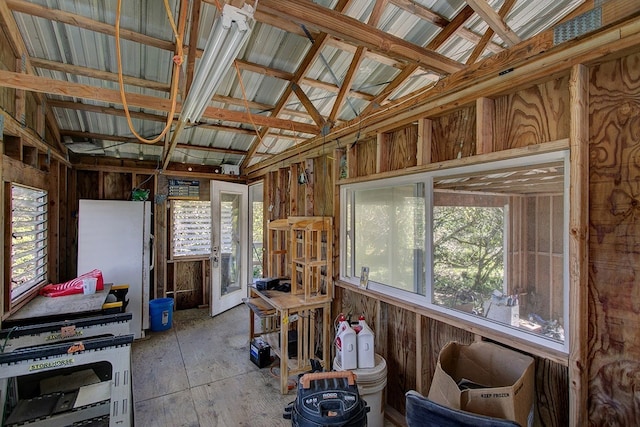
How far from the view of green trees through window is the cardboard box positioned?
0.30m

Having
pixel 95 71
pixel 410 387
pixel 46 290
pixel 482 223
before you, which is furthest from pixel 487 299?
pixel 46 290

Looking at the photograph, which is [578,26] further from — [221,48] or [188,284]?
[188,284]

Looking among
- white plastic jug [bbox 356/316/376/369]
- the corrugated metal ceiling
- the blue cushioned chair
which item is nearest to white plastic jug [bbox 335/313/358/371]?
white plastic jug [bbox 356/316/376/369]

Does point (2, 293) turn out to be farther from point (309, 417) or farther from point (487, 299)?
point (487, 299)

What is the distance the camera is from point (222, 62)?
1.55 m

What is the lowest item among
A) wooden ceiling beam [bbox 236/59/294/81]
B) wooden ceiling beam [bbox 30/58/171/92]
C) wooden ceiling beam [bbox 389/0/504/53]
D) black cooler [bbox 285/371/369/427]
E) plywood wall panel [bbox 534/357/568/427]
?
black cooler [bbox 285/371/369/427]

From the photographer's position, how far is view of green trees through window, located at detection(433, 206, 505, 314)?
6.49ft

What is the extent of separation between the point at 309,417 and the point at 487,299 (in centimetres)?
126

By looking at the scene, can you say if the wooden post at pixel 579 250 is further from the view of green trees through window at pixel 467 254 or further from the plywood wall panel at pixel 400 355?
the plywood wall panel at pixel 400 355

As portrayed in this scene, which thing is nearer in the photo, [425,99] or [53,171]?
[425,99]

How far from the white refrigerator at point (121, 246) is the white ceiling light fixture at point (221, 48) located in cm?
267

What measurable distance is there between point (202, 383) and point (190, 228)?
292cm

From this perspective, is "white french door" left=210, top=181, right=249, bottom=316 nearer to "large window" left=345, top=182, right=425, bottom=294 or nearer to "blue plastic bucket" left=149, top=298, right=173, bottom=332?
"blue plastic bucket" left=149, top=298, right=173, bottom=332

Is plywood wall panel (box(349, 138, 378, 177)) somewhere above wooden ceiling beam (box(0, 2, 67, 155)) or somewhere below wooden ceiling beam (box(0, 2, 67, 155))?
below
